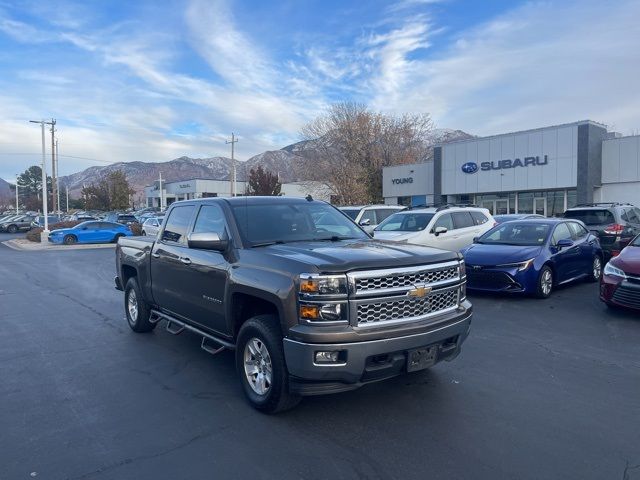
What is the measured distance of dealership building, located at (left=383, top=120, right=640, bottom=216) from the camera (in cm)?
3173

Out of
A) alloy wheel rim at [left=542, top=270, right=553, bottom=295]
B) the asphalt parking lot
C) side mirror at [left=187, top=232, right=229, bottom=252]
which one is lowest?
the asphalt parking lot

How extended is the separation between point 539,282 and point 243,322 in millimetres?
6439

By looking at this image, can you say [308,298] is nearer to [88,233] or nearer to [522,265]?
[522,265]

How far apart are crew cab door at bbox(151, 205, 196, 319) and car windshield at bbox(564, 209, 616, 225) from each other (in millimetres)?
12132

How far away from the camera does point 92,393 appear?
498 centimetres

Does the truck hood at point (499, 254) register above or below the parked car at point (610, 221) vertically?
below

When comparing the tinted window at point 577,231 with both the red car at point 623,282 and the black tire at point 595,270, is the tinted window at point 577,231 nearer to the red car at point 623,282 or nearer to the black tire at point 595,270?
the black tire at point 595,270

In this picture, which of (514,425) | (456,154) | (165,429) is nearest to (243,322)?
(165,429)

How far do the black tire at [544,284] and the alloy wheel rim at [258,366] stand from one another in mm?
6476

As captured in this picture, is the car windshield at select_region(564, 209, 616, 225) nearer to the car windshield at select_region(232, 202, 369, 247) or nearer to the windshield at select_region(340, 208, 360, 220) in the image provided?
the windshield at select_region(340, 208, 360, 220)

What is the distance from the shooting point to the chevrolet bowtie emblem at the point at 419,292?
416 centimetres

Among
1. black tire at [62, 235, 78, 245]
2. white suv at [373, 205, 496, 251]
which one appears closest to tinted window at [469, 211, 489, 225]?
white suv at [373, 205, 496, 251]

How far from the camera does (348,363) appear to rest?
3.84 meters

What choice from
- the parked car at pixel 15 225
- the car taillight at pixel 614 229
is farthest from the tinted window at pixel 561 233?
the parked car at pixel 15 225
